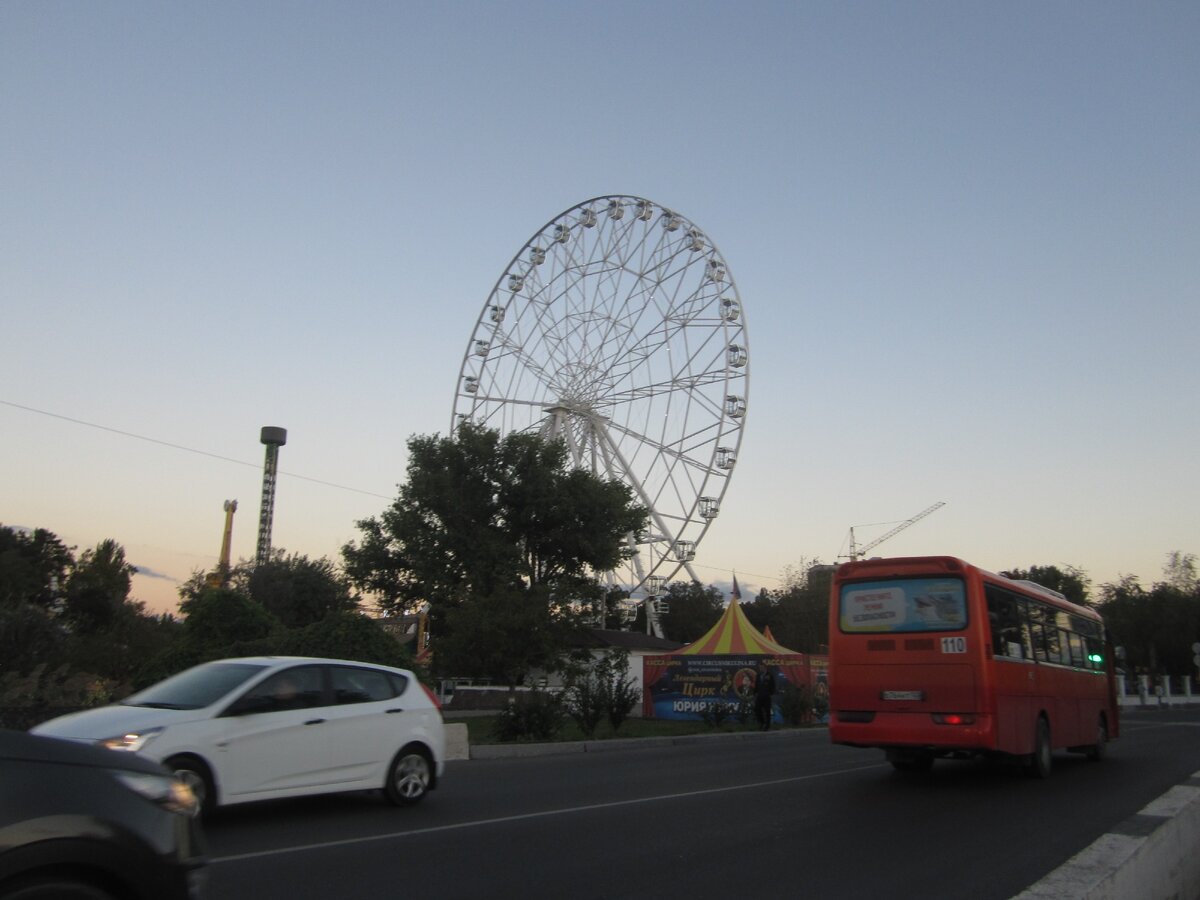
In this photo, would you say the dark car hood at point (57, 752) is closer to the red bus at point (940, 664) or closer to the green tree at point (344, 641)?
the red bus at point (940, 664)

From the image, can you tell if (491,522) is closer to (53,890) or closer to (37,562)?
(53,890)

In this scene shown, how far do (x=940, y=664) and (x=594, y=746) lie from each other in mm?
9054

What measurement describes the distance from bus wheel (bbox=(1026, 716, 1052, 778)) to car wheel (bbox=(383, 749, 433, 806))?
28.7 ft

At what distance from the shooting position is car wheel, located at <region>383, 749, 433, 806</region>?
10836 millimetres

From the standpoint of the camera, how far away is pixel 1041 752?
14.7 metres

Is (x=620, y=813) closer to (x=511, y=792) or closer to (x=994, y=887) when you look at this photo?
(x=511, y=792)

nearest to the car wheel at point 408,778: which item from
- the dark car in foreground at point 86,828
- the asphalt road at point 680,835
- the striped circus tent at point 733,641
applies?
the asphalt road at point 680,835

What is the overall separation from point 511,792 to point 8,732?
9314 millimetres

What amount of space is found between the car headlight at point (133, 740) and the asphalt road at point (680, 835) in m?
1.06

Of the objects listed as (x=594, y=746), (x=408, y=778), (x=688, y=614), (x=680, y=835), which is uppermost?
(x=688, y=614)

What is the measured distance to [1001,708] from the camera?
13.2 m

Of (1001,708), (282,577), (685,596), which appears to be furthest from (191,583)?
(685,596)

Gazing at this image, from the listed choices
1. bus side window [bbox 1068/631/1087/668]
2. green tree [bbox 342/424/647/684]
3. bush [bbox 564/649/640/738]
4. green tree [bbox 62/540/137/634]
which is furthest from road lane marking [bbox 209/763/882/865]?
green tree [bbox 62/540/137/634]

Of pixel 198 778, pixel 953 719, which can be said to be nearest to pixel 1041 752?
pixel 953 719
